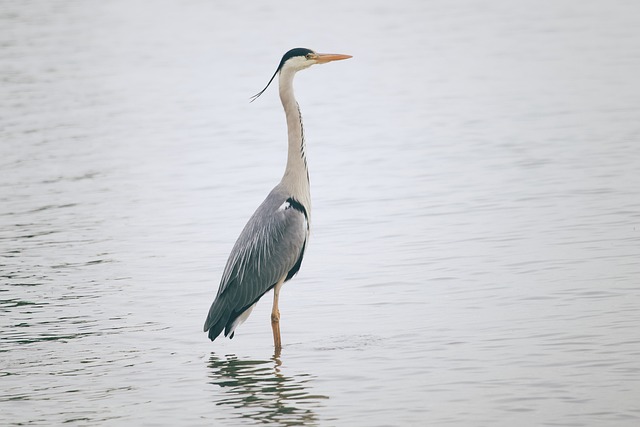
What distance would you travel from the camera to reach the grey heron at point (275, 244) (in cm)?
939

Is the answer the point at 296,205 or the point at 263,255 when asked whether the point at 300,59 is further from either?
the point at 263,255

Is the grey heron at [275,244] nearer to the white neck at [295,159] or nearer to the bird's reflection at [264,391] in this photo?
the white neck at [295,159]

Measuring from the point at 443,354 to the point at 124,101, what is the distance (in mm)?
16175

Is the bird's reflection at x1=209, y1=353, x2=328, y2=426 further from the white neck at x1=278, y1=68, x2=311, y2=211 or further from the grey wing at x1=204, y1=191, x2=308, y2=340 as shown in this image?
the white neck at x1=278, y1=68, x2=311, y2=211

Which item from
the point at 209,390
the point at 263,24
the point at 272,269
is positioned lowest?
the point at 209,390

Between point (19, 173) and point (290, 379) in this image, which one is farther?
point (19, 173)

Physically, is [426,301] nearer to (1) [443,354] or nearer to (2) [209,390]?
(1) [443,354]

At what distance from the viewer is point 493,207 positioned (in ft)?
44.6

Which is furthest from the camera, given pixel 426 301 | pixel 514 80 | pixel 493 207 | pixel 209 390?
pixel 514 80

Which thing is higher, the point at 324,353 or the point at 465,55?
the point at 465,55

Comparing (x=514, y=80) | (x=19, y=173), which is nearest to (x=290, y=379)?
(x=19, y=173)

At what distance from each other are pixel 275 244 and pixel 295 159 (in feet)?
2.28

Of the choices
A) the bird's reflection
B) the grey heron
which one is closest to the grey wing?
the grey heron

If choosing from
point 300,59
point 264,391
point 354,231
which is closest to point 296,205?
point 300,59
